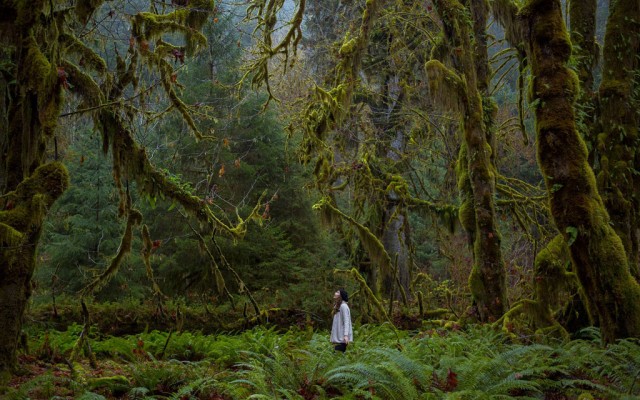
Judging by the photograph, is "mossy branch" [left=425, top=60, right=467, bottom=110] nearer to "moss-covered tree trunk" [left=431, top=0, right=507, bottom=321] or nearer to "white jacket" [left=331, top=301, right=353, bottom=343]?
"moss-covered tree trunk" [left=431, top=0, right=507, bottom=321]

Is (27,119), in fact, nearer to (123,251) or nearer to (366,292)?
(123,251)

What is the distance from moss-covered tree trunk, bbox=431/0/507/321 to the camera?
27.1 feet

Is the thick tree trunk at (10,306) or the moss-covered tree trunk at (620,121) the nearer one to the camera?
the thick tree trunk at (10,306)

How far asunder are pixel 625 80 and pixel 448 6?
3.14 meters

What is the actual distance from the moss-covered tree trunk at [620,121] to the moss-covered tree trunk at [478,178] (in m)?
1.75

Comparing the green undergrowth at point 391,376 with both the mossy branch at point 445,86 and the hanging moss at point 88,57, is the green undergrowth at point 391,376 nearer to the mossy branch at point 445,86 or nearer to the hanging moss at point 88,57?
the mossy branch at point 445,86

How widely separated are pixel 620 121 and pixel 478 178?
226cm

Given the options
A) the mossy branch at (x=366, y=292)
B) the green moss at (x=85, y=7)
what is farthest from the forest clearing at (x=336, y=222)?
the mossy branch at (x=366, y=292)

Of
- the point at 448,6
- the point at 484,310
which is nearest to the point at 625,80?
the point at 448,6

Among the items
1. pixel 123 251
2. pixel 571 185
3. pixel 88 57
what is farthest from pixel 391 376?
pixel 88 57

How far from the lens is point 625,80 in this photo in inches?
285

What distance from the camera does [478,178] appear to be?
8422mm

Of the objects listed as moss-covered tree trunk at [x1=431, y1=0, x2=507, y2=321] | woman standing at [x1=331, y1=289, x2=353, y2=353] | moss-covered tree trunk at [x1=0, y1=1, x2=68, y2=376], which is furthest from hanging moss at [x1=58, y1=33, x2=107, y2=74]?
moss-covered tree trunk at [x1=431, y1=0, x2=507, y2=321]

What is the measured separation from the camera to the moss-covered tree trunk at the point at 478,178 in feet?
27.1
